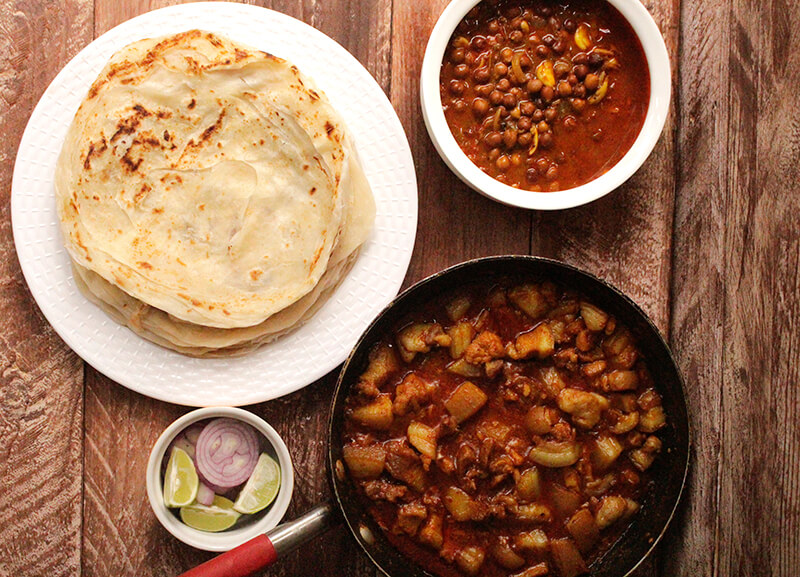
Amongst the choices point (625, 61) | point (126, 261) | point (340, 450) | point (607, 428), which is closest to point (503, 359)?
point (607, 428)

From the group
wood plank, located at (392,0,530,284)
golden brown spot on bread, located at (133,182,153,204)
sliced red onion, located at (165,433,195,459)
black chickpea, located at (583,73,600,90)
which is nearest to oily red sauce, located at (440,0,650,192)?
black chickpea, located at (583,73,600,90)

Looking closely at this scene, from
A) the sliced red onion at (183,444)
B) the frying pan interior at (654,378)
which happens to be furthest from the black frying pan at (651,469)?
the sliced red onion at (183,444)

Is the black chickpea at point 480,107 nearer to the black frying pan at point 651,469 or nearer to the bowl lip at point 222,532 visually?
the black frying pan at point 651,469

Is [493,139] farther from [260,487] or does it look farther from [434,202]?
[260,487]

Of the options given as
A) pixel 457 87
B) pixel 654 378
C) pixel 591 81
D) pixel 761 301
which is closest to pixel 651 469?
pixel 654 378

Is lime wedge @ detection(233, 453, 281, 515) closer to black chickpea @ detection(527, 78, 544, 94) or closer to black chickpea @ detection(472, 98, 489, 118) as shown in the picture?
black chickpea @ detection(472, 98, 489, 118)

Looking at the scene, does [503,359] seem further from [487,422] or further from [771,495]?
[771,495]
